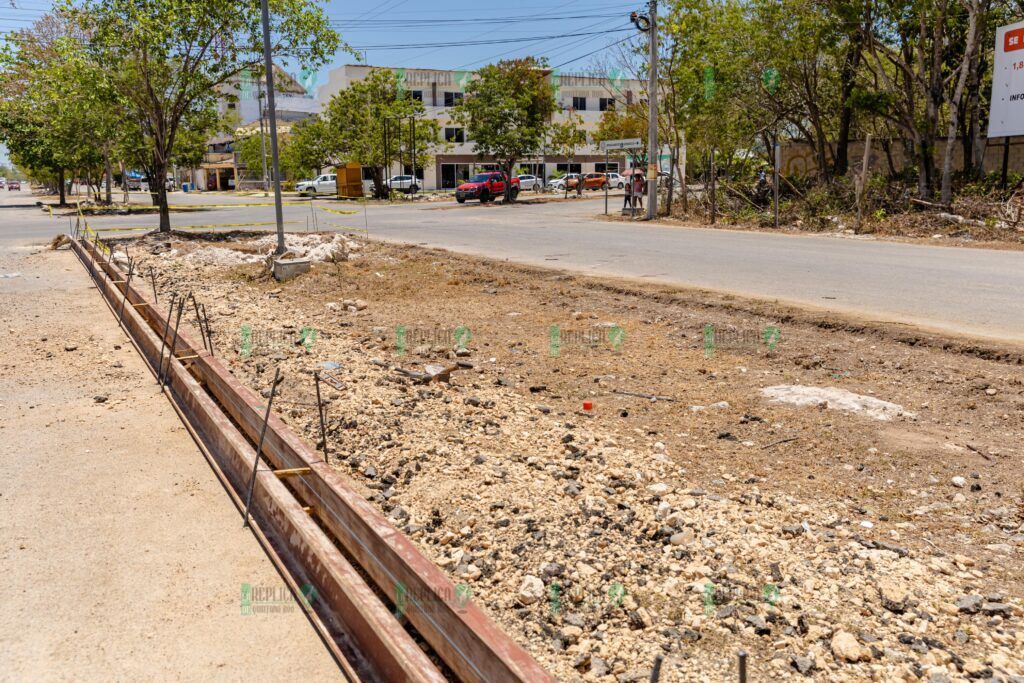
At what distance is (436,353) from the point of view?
799 centimetres

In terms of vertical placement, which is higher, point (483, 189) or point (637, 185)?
point (483, 189)

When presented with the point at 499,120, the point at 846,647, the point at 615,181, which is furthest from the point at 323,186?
the point at 846,647

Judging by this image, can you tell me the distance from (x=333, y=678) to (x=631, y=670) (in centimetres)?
116

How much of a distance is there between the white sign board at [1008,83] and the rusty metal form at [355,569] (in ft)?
71.3

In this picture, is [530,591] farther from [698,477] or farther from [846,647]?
[698,477]

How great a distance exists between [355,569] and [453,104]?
6740cm

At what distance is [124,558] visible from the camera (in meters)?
4.18

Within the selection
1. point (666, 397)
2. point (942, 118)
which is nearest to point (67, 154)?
point (942, 118)

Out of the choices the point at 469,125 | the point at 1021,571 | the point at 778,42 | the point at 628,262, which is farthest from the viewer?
the point at 469,125

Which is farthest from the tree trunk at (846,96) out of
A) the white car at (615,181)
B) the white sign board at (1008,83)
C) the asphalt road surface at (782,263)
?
the white car at (615,181)

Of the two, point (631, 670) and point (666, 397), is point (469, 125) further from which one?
point (631, 670)

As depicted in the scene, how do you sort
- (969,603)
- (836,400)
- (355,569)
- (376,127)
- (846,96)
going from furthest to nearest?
(376,127) → (846,96) → (836,400) → (355,569) → (969,603)

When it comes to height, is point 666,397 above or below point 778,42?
below

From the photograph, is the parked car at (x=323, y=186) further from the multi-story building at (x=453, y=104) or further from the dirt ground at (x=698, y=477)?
the dirt ground at (x=698, y=477)
